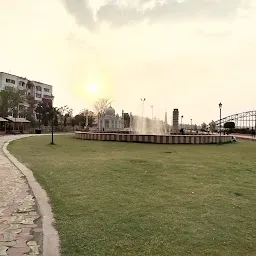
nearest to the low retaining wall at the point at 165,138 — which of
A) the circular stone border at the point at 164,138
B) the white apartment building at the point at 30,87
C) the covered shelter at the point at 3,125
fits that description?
the circular stone border at the point at 164,138

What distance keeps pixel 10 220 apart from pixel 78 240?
5.05ft

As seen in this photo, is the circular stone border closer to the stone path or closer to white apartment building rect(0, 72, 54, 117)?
the stone path

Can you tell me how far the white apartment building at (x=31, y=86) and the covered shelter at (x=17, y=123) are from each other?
2421 cm

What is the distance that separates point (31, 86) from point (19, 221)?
86.7 meters

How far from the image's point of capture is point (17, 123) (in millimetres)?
54344

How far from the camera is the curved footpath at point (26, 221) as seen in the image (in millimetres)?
4098

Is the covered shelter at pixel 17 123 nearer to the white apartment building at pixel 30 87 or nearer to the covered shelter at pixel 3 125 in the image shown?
the covered shelter at pixel 3 125

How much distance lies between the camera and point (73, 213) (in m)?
5.53

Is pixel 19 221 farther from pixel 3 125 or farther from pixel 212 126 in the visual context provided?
pixel 212 126

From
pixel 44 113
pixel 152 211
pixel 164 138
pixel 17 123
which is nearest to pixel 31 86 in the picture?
pixel 44 113

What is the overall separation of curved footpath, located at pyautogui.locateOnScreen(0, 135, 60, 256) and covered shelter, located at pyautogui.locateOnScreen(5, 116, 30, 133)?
145ft

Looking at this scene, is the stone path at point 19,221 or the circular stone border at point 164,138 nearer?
the stone path at point 19,221

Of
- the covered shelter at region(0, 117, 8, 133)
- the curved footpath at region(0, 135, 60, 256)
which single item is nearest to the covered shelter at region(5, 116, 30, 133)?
the covered shelter at region(0, 117, 8, 133)

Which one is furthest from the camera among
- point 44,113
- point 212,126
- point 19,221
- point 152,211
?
point 44,113
